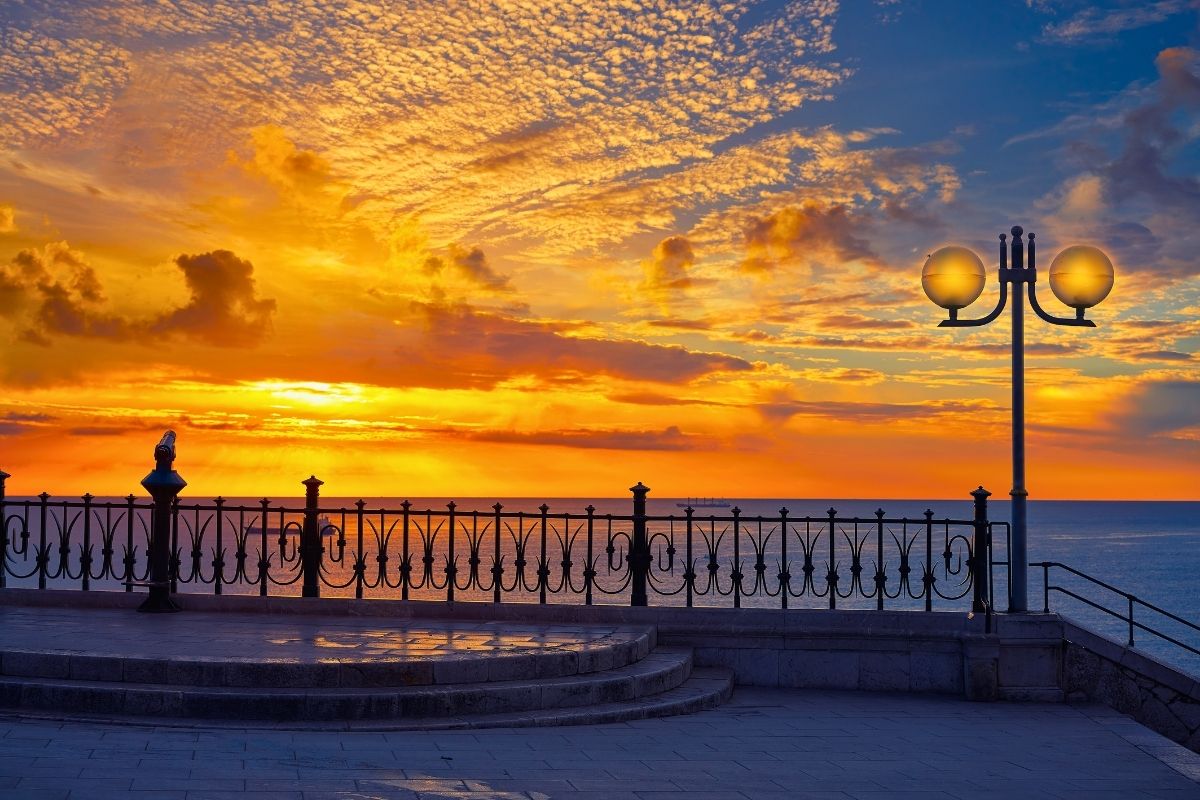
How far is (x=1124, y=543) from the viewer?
151 metres

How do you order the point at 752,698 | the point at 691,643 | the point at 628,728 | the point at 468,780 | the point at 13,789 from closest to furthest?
the point at 13,789, the point at 468,780, the point at 628,728, the point at 752,698, the point at 691,643

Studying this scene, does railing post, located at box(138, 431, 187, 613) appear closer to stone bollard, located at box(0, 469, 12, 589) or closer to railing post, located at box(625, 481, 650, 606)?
stone bollard, located at box(0, 469, 12, 589)

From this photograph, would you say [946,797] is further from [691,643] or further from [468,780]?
[691,643]

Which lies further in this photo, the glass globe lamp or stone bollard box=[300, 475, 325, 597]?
stone bollard box=[300, 475, 325, 597]

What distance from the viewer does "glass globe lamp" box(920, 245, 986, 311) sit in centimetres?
1309

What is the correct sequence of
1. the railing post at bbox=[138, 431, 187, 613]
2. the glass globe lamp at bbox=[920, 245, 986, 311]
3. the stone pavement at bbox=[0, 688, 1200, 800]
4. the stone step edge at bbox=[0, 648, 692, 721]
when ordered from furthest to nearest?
the railing post at bbox=[138, 431, 187, 613], the glass globe lamp at bbox=[920, 245, 986, 311], the stone step edge at bbox=[0, 648, 692, 721], the stone pavement at bbox=[0, 688, 1200, 800]

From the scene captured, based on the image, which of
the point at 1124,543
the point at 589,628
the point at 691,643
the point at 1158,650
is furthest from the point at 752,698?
the point at 1124,543

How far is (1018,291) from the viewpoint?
13.6 m

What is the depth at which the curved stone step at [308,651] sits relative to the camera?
10.8 meters

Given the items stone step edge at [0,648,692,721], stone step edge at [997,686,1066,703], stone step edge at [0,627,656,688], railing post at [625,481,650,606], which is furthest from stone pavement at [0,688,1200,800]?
railing post at [625,481,650,606]

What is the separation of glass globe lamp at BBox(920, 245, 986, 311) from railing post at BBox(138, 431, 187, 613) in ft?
31.9

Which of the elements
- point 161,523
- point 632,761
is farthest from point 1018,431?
point 161,523

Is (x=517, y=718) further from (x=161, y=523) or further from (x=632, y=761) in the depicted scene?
(x=161, y=523)

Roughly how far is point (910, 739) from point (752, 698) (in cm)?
243
